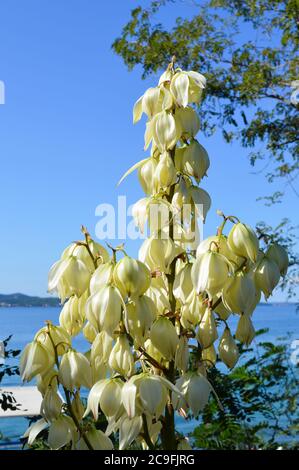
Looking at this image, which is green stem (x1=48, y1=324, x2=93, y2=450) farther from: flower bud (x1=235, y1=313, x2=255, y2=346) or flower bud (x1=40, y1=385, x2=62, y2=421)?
flower bud (x1=235, y1=313, x2=255, y2=346)

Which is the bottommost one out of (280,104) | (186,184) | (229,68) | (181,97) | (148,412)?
(148,412)

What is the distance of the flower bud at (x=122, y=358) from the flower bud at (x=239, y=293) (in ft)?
0.40

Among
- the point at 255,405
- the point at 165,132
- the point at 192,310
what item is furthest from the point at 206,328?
the point at 255,405

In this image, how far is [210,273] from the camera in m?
0.65

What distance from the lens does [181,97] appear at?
0.74 m

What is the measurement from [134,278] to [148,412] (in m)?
0.14

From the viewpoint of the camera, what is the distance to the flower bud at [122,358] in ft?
2.16

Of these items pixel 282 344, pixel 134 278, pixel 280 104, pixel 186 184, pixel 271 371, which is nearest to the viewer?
pixel 134 278

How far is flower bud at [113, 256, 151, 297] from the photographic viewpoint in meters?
0.64

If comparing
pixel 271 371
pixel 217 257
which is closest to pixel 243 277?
pixel 217 257

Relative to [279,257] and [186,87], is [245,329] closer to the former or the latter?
[279,257]

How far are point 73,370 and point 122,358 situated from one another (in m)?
0.06

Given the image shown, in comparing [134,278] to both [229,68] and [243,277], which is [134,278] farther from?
[229,68]

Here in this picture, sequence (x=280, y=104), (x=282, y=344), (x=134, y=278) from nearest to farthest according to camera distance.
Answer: (x=134, y=278) → (x=282, y=344) → (x=280, y=104)
